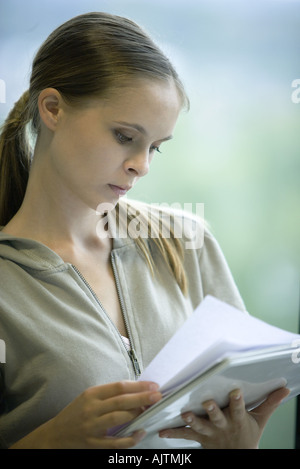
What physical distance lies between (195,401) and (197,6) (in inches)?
51.6

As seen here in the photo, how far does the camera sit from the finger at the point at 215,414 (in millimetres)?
822

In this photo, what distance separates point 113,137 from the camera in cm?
103

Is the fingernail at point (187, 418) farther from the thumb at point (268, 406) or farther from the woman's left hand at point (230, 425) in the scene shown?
the thumb at point (268, 406)

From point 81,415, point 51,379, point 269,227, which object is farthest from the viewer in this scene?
point 269,227

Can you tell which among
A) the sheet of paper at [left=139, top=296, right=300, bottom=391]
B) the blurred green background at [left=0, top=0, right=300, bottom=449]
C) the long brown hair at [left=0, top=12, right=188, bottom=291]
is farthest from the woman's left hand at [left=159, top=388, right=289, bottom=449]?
the blurred green background at [left=0, top=0, right=300, bottom=449]

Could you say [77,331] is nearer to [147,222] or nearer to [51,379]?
[51,379]

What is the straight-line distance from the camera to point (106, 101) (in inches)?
40.6

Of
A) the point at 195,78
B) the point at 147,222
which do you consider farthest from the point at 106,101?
the point at 195,78

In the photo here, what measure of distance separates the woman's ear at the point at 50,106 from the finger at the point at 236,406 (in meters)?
0.59

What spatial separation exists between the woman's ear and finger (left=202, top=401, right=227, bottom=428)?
59 centimetres

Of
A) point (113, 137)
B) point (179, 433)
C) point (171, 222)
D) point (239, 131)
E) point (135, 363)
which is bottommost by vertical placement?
point (179, 433)

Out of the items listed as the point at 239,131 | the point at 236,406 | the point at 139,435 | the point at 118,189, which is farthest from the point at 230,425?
the point at 239,131

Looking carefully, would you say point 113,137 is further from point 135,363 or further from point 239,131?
point 239,131

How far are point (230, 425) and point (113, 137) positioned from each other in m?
0.53
